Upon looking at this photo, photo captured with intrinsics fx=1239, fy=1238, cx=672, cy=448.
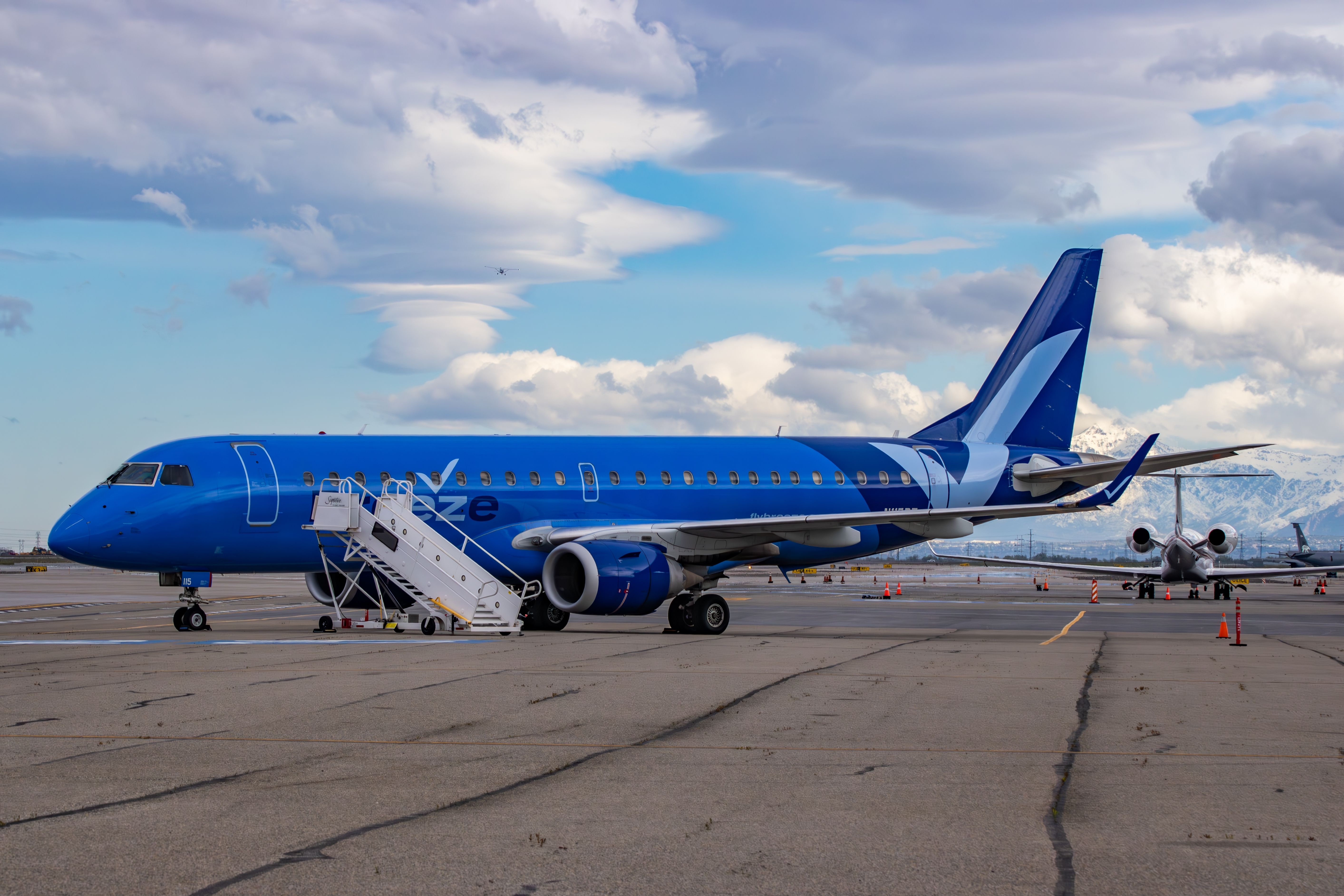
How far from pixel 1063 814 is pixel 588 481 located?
64.4 ft

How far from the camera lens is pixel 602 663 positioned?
17969 mm

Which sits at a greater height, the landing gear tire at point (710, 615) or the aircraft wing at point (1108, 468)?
the aircraft wing at point (1108, 468)

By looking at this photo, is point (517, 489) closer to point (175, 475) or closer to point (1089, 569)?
point (175, 475)

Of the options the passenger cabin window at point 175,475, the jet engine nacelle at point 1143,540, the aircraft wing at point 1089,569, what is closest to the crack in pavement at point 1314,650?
the passenger cabin window at point 175,475

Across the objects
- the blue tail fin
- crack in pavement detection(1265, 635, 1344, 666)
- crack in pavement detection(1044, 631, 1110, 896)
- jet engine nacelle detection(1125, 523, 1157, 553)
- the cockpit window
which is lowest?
crack in pavement detection(1265, 635, 1344, 666)

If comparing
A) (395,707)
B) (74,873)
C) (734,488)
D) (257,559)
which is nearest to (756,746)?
(395,707)

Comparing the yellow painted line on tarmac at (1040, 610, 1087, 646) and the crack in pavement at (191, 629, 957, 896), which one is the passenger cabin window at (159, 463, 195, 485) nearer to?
the crack in pavement at (191, 629, 957, 896)

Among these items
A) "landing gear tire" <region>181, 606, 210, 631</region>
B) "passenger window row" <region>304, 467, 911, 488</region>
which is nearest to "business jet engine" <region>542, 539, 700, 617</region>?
"passenger window row" <region>304, 467, 911, 488</region>

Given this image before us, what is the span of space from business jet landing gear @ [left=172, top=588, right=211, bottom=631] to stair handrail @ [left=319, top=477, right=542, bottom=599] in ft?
11.1

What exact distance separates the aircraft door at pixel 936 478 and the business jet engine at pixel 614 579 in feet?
27.4

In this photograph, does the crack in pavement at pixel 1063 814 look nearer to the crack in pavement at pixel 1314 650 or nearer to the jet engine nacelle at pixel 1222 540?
the crack in pavement at pixel 1314 650

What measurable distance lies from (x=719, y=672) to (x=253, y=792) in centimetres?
911

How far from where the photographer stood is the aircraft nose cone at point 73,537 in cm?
2288

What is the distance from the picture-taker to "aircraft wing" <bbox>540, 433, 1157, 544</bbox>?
25156 millimetres
